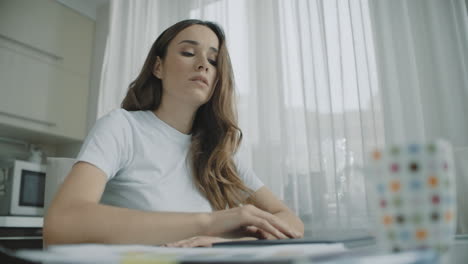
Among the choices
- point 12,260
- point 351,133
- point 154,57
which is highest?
point 154,57

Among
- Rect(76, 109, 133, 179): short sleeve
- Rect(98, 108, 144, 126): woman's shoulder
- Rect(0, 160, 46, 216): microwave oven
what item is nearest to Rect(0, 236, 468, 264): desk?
Rect(76, 109, 133, 179): short sleeve

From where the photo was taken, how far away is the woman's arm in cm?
74

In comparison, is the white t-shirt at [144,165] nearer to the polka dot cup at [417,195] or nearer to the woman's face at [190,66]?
the woman's face at [190,66]

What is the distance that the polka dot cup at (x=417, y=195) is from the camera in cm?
33

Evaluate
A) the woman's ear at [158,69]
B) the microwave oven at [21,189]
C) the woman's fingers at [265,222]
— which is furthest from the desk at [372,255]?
the microwave oven at [21,189]

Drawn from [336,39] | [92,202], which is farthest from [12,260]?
[336,39]

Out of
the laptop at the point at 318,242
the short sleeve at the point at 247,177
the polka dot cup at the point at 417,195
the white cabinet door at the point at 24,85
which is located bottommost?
the laptop at the point at 318,242

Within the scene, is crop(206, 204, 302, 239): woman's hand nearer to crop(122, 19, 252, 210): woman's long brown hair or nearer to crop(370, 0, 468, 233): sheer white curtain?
crop(122, 19, 252, 210): woman's long brown hair

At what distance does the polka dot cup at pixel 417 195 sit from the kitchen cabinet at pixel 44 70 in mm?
2634

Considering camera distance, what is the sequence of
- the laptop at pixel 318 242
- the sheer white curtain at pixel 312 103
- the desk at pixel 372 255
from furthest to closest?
the sheer white curtain at pixel 312 103 < the laptop at pixel 318 242 < the desk at pixel 372 255

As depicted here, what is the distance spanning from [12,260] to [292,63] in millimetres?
1848

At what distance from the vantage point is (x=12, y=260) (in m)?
1.99

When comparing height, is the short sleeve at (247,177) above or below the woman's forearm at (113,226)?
above

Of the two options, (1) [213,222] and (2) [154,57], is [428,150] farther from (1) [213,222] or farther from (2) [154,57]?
(2) [154,57]
